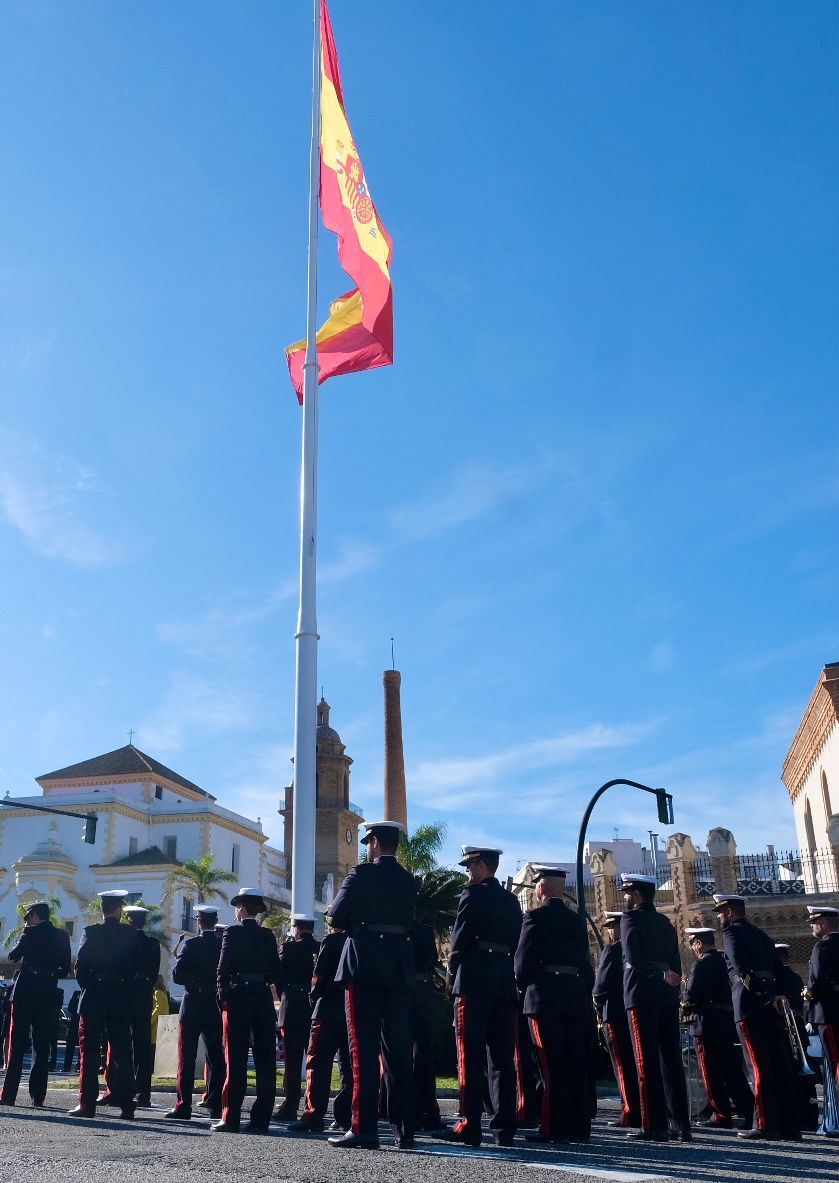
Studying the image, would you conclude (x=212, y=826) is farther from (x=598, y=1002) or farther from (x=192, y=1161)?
(x=192, y=1161)

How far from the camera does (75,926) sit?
5312 cm

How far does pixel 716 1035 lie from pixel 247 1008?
4.12 metres

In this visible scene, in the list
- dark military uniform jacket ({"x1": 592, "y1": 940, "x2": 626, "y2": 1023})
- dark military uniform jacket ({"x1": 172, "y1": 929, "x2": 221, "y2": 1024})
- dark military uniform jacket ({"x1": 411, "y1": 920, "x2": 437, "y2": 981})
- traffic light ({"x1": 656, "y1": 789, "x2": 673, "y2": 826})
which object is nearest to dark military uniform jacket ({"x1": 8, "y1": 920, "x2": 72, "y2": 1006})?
dark military uniform jacket ({"x1": 172, "y1": 929, "x2": 221, "y2": 1024})

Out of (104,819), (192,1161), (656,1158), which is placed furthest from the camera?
(104,819)

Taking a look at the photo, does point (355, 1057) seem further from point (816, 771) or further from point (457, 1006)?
point (816, 771)

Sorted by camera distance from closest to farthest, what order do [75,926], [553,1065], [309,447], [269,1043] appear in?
[553,1065]
[269,1043]
[309,447]
[75,926]

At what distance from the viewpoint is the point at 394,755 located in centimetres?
5009

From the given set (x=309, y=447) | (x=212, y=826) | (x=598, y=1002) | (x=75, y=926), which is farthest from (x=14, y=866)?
(x=598, y=1002)

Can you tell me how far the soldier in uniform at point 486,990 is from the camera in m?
7.18

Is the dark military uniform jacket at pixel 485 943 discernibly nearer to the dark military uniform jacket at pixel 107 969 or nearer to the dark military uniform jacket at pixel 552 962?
the dark military uniform jacket at pixel 552 962

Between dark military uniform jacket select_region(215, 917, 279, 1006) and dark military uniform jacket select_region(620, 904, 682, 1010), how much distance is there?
9.06 ft

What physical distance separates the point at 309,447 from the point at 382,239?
359cm

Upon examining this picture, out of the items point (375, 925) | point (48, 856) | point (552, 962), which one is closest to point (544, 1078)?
point (552, 962)

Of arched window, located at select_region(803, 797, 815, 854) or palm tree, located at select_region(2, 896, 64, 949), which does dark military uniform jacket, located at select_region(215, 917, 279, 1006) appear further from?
palm tree, located at select_region(2, 896, 64, 949)
